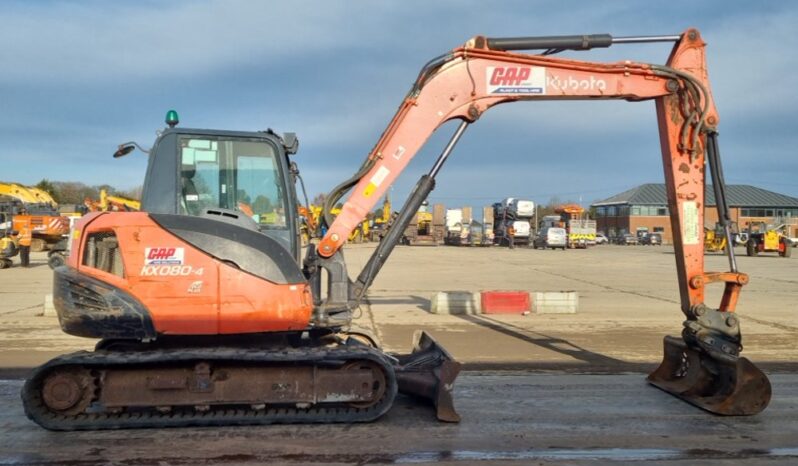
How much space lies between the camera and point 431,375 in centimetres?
602

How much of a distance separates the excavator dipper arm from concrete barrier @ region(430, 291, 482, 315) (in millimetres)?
7883

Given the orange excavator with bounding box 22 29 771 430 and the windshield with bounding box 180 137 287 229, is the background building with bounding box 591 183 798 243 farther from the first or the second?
the windshield with bounding box 180 137 287 229

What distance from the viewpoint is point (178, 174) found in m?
5.63

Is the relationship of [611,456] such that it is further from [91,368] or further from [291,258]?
[91,368]

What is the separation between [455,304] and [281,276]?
9.41 meters

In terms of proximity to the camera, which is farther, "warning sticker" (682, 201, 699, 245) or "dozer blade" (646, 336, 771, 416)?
"warning sticker" (682, 201, 699, 245)

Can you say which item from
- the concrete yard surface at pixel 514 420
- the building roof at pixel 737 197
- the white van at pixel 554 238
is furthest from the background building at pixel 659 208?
the concrete yard surface at pixel 514 420

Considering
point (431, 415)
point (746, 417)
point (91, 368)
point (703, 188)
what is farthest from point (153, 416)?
point (703, 188)

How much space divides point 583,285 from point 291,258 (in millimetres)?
17438

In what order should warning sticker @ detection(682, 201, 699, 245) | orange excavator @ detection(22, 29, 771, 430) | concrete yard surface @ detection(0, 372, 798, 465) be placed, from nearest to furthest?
concrete yard surface @ detection(0, 372, 798, 465) → orange excavator @ detection(22, 29, 771, 430) → warning sticker @ detection(682, 201, 699, 245)

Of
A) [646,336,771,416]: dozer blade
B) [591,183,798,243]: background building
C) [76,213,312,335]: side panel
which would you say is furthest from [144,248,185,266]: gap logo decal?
[591,183,798,243]: background building

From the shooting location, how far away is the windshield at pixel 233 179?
5664mm

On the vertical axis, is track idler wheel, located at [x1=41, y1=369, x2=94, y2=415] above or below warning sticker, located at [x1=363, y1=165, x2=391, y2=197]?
below

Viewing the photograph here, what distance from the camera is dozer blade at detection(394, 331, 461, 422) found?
18.3 ft
